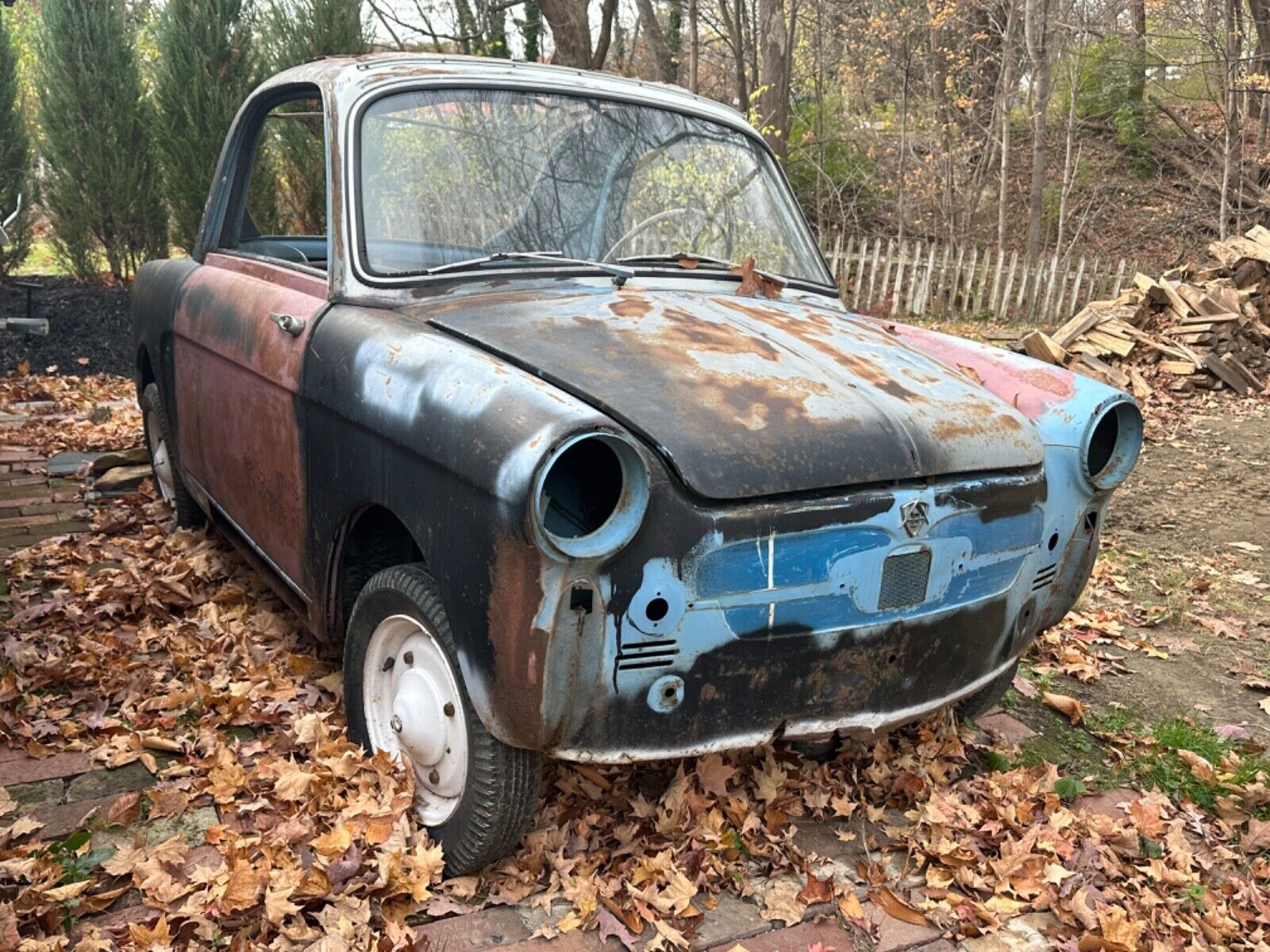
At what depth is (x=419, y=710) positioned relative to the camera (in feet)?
8.61

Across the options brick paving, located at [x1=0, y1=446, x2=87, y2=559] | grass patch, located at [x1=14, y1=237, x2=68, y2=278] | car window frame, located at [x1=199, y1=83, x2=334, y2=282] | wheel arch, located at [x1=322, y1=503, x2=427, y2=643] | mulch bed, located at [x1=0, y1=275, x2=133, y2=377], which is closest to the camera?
wheel arch, located at [x1=322, y1=503, x2=427, y2=643]

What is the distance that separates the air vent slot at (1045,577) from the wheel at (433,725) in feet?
4.45

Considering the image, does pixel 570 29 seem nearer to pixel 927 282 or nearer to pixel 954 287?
pixel 927 282

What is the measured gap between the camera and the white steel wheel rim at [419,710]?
2539 millimetres

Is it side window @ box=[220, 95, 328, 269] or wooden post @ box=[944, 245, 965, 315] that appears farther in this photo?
wooden post @ box=[944, 245, 965, 315]

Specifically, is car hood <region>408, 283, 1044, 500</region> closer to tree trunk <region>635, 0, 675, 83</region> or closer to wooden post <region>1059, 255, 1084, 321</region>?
wooden post <region>1059, 255, 1084, 321</region>

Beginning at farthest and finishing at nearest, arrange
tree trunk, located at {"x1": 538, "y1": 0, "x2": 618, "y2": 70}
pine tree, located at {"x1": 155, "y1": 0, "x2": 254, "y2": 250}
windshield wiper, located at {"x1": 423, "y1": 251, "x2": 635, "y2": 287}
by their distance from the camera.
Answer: pine tree, located at {"x1": 155, "y1": 0, "x2": 254, "y2": 250} → tree trunk, located at {"x1": 538, "y1": 0, "x2": 618, "y2": 70} → windshield wiper, located at {"x1": 423, "y1": 251, "x2": 635, "y2": 287}

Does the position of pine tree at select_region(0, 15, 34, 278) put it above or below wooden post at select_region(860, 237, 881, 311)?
above

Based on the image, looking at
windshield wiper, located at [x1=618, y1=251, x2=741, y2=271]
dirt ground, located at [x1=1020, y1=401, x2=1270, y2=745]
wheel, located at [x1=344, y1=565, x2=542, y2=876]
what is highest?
windshield wiper, located at [x1=618, y1=251, x2=741, y2=271]

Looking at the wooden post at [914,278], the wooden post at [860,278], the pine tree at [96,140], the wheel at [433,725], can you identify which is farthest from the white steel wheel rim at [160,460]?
the wooden post at [914,278]

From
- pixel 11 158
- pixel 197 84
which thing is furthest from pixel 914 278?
pixel 11 158

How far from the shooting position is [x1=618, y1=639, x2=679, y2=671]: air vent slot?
219 cm

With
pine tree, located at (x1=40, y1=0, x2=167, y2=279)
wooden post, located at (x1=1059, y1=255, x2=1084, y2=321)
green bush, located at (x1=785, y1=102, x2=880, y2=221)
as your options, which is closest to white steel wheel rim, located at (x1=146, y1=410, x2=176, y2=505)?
pine tree, located at (x1=40, y1=0, x2=167, y2=279)

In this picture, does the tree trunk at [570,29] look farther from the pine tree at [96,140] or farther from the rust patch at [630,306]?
the rust patch at [630,306]
